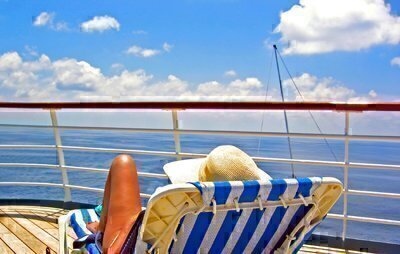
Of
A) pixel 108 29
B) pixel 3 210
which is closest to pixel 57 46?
pixel 108 29

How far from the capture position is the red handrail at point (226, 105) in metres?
2.39

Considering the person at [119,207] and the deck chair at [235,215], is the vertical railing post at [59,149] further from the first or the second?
the deck chair at [235,215]

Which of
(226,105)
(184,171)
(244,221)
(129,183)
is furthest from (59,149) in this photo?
(244,221)

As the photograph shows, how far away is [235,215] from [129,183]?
44 cm

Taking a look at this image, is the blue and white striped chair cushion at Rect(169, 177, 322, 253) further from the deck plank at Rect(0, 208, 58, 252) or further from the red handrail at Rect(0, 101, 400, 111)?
the deck plank at Rect(0, 208, 58, 252)

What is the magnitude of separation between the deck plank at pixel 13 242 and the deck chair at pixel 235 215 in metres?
1.76

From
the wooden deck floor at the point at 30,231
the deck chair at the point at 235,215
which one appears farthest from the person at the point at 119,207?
the wooden deck floor at the point at 30,231

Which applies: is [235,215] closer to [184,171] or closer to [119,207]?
[119,207]

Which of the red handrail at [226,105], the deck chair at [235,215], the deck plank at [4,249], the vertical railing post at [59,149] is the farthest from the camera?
the vertical railing post at [59,149]

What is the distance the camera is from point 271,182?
1142 mm

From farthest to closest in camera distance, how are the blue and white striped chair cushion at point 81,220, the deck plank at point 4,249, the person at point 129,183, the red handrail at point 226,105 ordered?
the deck plank at point 4,249
the red handrail at point 226,105
the blue and white striped chair cushion at point 81,220
the person at point 129,183

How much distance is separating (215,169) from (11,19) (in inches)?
2478

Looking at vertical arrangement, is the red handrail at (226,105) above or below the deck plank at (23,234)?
above

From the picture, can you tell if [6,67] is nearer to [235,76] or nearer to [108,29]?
[108,29]
